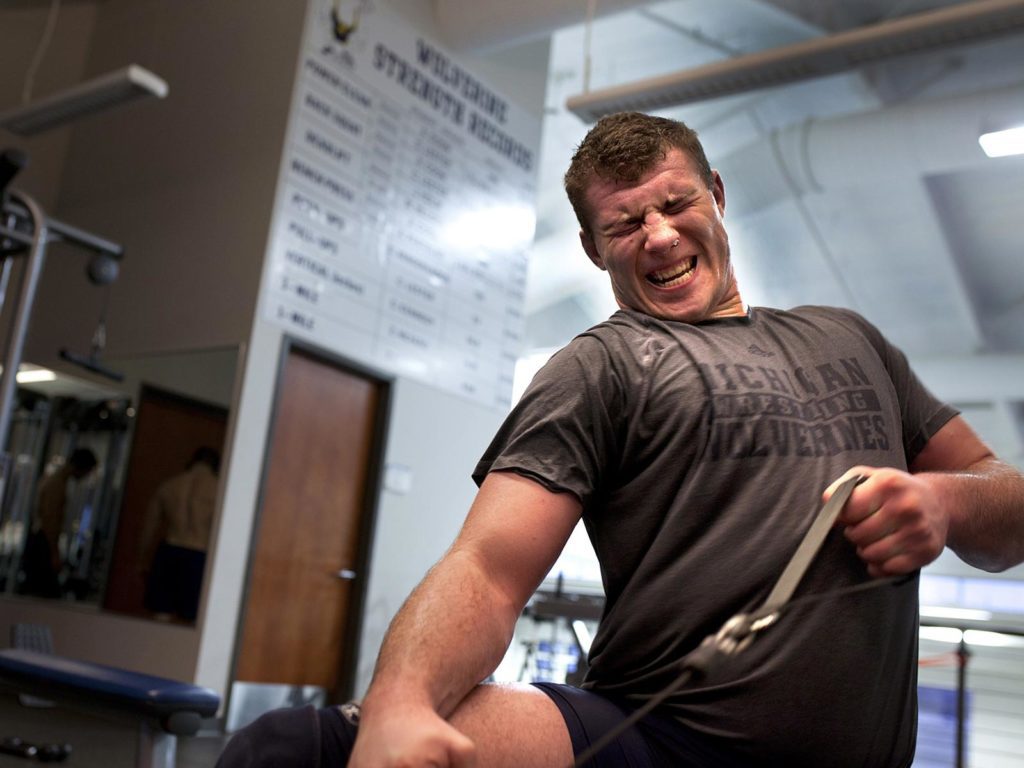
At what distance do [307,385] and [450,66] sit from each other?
6.36 ft

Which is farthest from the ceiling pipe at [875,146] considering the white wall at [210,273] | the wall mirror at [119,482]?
the wall mirror at [119,482]

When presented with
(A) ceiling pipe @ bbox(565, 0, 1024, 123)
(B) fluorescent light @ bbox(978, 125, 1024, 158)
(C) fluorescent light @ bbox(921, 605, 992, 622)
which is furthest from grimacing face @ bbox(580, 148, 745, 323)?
(C) fluorescent light @ bbox(921, 605, 992, 622)

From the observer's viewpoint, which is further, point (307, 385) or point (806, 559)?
point (307, 385)

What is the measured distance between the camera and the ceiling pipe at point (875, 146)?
16.3 feet

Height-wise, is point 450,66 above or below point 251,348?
above

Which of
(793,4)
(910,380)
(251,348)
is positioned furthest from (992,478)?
(793,4)

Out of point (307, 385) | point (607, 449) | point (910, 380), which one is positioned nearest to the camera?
point (607, 449)

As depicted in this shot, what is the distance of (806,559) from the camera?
2.39ft

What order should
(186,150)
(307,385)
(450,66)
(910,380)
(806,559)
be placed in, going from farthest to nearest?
1. (450,66)
2. (186,150)
3. (307,385)
4. (910,380)
5. (806,559)

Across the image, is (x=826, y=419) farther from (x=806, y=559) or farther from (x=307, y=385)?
(x=307, y=385)

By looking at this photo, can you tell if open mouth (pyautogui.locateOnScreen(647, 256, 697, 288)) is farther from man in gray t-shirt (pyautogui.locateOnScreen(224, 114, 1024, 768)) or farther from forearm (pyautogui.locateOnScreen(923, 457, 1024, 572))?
forearm (pyautogui.locateOnScreen(923, 457, 1024, 572))

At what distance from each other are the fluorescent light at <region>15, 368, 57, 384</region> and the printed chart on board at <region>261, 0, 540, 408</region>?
4.70 ft

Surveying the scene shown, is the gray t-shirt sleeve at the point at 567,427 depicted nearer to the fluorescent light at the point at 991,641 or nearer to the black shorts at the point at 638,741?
the black shorts at the point at 638,741

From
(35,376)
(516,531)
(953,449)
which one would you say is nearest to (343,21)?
(35,376)
